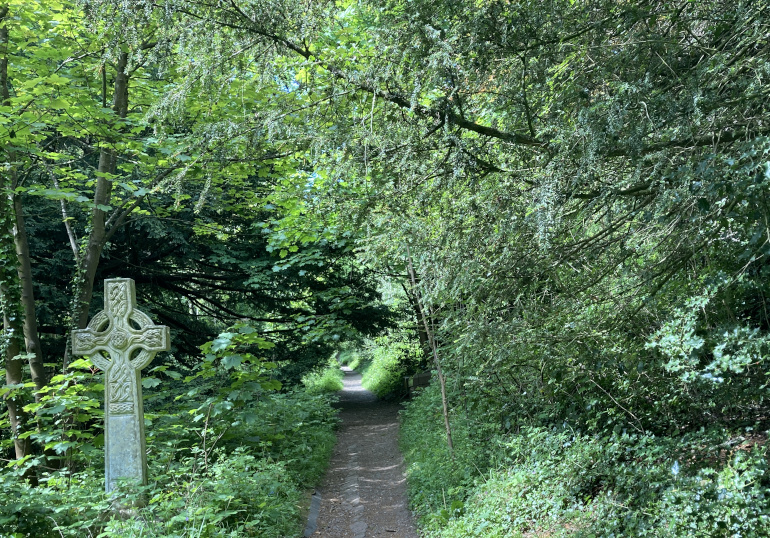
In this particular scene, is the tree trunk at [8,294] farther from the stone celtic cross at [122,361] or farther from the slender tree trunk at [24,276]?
the stone celtic cross at [122,361]

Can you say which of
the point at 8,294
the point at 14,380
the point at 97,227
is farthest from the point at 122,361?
the point at 97,227

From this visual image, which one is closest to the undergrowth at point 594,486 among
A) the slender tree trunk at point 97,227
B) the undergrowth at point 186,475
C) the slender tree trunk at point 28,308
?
the undergrowth at point 186,475

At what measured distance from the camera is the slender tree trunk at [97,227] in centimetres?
754

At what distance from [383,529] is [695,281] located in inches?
181

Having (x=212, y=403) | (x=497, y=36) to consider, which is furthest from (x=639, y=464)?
(x=212, y=403)

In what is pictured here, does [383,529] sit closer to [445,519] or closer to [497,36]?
[445,519]

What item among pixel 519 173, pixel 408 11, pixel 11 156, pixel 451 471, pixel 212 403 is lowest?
pixel 451 471

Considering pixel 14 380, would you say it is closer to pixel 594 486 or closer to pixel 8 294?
pixel 8 294

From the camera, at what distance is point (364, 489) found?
314 inches

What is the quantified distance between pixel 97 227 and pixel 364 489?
5731 mm

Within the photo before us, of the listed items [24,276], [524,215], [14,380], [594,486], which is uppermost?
[24,276]

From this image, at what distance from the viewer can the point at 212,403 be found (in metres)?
6.34

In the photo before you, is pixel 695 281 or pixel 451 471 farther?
pixel 451 471

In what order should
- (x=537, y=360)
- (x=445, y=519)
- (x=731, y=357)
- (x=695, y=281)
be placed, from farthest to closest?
1. (x=445, y=519)
2. (x=537, y=360)
3. (x=695, y=281)
4. (x=731, y=357)
